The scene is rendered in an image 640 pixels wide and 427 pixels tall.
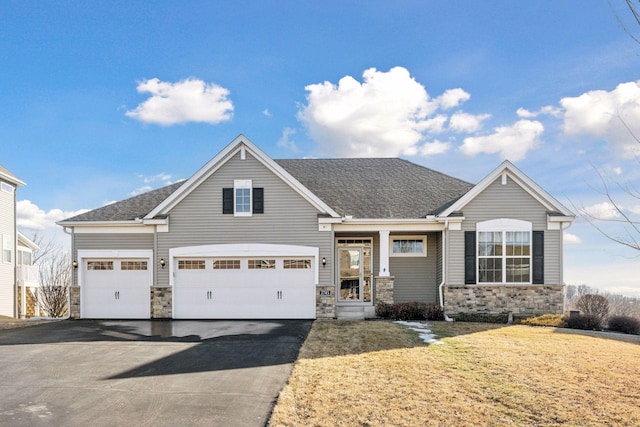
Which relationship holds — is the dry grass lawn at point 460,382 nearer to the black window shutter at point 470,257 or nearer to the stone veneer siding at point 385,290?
the black window shutter at point 470,257

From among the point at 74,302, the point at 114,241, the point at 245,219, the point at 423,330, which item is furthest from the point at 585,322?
the point at 74,302

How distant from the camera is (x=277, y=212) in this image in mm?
16516

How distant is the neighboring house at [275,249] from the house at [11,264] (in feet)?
28.9

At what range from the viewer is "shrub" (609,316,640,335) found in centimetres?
1505

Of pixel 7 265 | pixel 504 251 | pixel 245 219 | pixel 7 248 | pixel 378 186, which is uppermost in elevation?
pixel 378 186

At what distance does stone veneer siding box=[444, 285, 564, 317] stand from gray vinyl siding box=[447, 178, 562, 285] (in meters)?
0.46

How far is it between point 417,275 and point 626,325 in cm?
686

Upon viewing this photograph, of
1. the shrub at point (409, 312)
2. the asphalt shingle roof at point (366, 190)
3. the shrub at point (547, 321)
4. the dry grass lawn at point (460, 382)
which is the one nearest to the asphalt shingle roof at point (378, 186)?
the asphalt shingle roof at point (366, 190)

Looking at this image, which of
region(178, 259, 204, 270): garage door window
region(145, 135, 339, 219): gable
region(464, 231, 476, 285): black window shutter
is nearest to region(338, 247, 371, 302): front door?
region(145, 135, 339, 219): gable

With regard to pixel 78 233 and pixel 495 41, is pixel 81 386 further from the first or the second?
pixel 495 41

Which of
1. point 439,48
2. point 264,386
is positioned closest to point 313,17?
point 439,48

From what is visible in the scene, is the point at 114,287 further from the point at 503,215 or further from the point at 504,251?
the point at 503,215

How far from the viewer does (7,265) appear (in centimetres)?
2356

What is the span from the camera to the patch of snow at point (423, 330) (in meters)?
11.9
